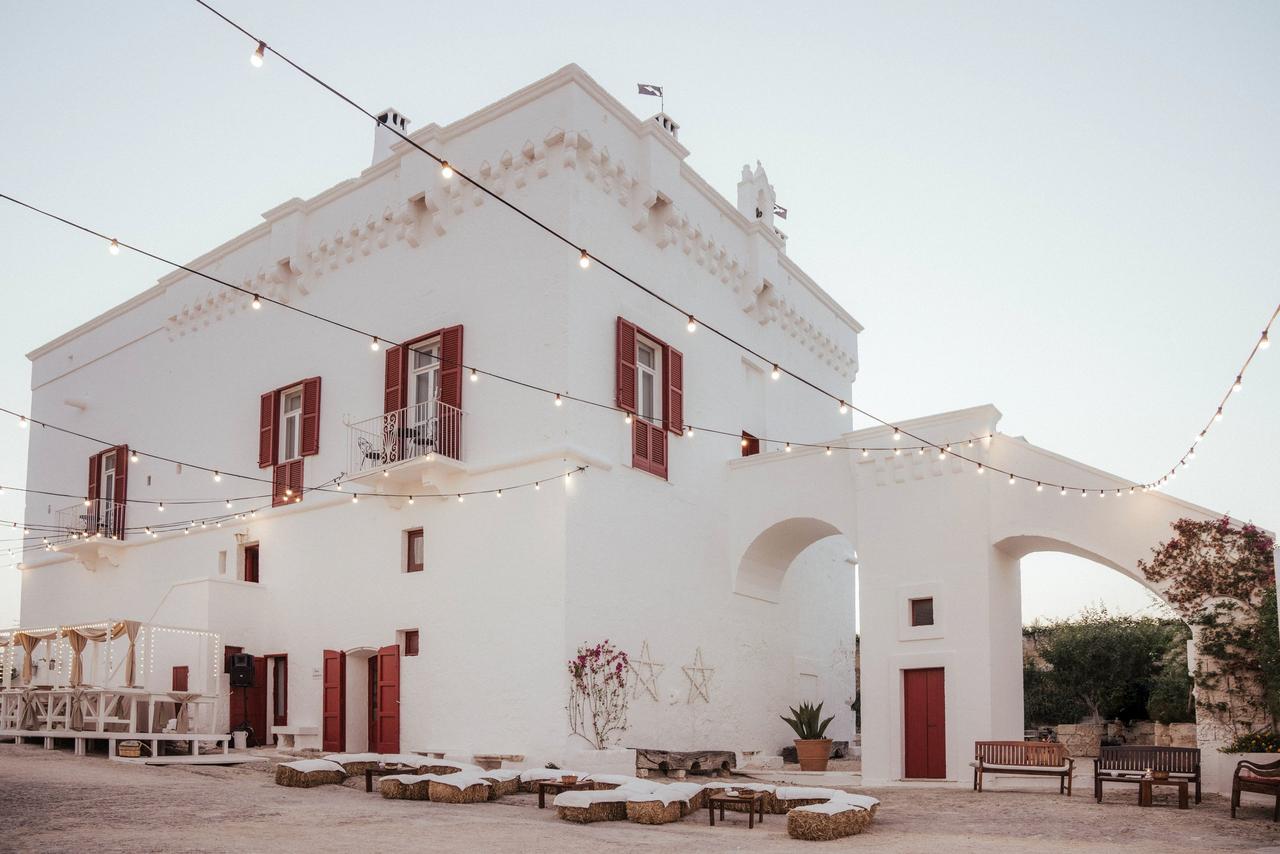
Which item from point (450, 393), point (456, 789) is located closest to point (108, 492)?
point (450, 393)

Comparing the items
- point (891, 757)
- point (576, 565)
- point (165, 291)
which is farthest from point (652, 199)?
point (165, 291)

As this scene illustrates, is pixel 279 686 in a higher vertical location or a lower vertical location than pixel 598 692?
lower

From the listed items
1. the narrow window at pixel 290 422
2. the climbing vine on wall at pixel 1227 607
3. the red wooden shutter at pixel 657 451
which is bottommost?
the climbing vine on wall at pixel 1227 607

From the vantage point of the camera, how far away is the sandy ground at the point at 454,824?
8.22m

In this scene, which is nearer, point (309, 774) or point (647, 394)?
point (309, 774)

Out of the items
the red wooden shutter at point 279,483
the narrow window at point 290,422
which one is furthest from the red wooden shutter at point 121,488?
the narrow window at point 290,422

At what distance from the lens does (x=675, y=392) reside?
54.3 ft

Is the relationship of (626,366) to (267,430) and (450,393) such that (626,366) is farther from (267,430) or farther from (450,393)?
(267,430)

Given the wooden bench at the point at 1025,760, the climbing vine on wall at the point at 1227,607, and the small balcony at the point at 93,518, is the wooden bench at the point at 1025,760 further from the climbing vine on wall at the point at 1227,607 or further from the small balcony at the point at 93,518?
the small balcony at the point at 93,518

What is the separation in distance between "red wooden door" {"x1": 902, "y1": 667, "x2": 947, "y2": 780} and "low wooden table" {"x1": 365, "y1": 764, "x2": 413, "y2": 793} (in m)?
6.53

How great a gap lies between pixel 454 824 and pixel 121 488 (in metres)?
13.6

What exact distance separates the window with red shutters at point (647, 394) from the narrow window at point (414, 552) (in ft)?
10.2

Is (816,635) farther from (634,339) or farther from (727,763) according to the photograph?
(634,339)

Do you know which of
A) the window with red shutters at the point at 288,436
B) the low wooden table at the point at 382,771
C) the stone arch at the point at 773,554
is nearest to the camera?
the low wooden table at the point at 382,771
